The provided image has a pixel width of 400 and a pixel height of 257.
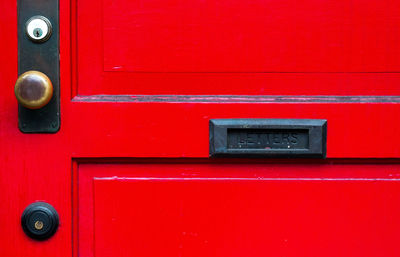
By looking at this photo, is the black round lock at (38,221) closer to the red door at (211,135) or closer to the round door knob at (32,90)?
the red door at (211,135)

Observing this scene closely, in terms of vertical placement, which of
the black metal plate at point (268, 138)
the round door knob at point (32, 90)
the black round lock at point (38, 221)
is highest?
the round door knob at point (32, 90)

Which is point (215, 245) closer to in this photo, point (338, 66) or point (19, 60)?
point (338, 66)

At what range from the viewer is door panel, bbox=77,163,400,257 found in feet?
2.56

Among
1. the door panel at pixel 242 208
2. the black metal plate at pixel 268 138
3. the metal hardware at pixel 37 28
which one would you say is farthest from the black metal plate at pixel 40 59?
the black metal plate at pixel 268 138

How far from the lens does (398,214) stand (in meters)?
0.78

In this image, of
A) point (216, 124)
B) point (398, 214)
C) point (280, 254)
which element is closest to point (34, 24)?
point (216, 124)

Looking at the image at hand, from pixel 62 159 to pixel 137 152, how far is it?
162mm

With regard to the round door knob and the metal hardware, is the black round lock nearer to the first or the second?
the round door knob

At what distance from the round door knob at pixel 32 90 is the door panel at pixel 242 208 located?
0.57 ft

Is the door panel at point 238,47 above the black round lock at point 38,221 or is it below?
above

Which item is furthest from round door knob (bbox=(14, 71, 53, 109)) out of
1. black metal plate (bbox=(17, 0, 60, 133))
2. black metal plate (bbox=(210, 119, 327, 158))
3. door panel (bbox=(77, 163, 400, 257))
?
black metal plate (bbox=(210, 119, 327, 158))

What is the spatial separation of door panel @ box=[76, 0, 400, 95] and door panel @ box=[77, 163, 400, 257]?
179 millimetres

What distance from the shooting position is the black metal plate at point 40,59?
2.46 ft

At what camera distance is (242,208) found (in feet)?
2.57
